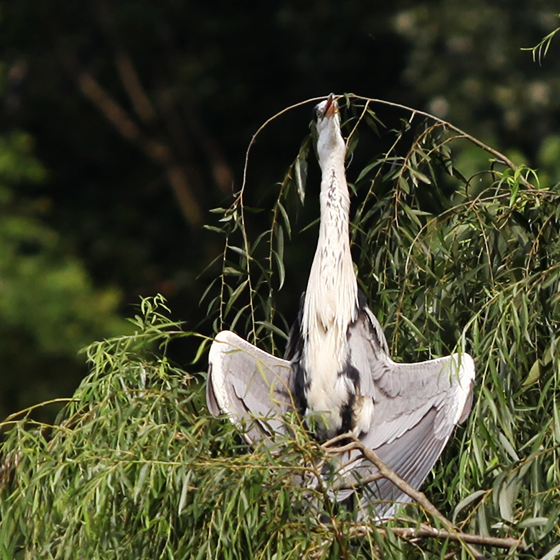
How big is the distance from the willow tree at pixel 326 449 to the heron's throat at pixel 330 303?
210 millimetres

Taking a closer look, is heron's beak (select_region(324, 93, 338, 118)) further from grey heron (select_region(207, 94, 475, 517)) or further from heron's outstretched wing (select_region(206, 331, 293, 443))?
heron's outstretched wing (select_region(206, 331, 293, 443))

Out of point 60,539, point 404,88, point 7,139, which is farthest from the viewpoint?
point 404,88

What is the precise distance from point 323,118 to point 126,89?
7.83m

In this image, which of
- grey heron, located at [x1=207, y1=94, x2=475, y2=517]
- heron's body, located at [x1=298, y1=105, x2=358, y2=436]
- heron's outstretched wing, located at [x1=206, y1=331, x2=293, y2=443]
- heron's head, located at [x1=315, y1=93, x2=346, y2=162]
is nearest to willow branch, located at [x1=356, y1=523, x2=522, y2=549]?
grey heron, located at [x1=207, y1=94, x2=475, y2=517]

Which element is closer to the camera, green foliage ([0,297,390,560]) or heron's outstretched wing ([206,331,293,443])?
green foliage ([0,297,390,560])

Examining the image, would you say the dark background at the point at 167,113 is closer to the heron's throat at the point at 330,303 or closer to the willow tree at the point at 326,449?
the heron's throat at the point at 330,303

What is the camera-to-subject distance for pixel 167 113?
1031cm

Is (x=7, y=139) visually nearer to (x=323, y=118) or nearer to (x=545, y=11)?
(x=545, y=11)

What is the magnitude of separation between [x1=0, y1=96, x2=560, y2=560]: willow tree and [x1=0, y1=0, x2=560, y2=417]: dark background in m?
4.80

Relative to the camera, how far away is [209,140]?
412 inches

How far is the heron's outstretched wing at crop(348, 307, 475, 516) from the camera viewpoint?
248 cm

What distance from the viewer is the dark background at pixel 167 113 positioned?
728cm

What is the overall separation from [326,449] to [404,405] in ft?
3.04

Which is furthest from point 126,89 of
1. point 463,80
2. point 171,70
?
point 463,80
